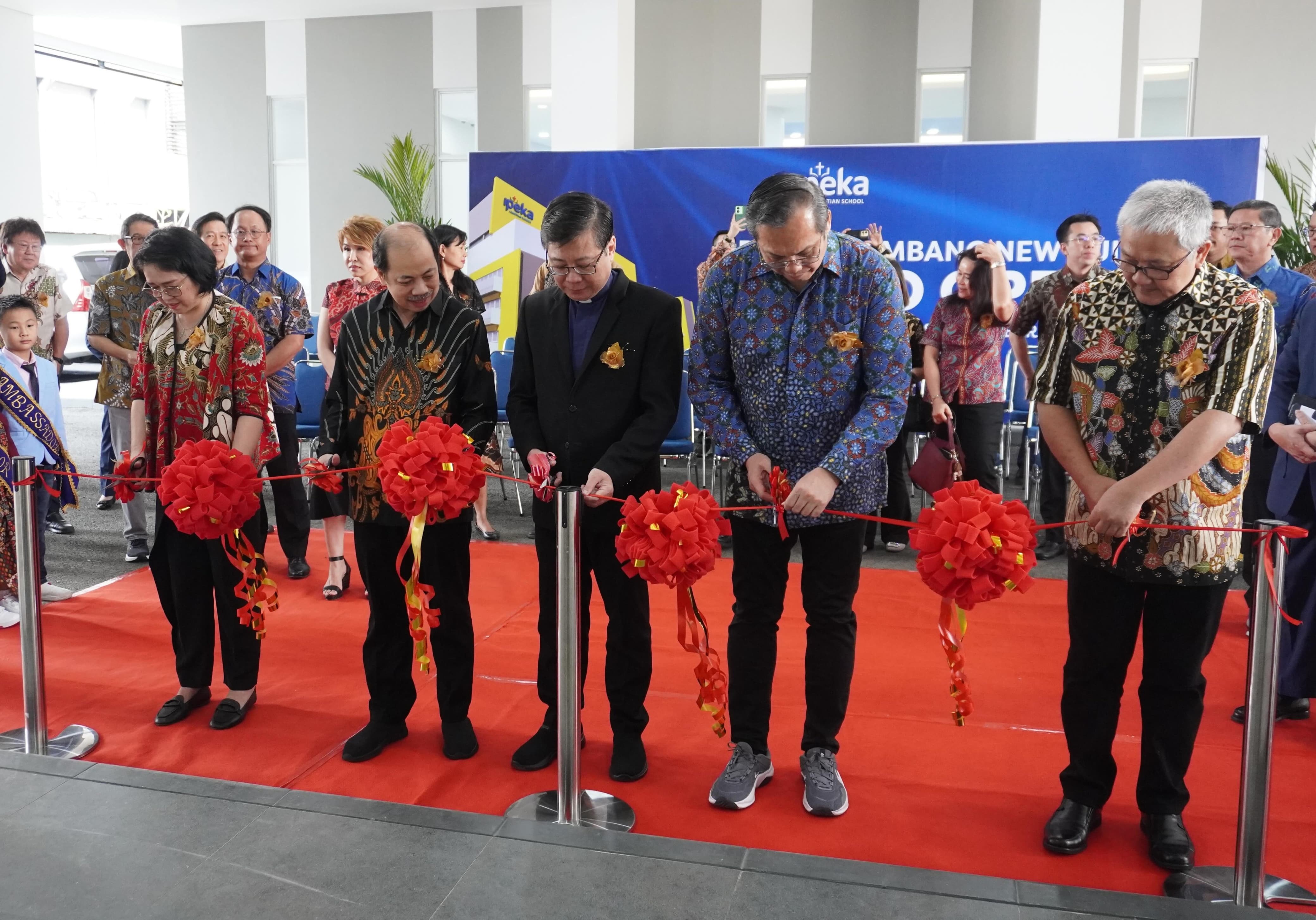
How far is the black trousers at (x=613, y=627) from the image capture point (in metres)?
2.78

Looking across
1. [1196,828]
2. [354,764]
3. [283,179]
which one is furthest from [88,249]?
[1196,828]

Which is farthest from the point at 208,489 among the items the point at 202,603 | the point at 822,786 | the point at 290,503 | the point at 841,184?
the point at 841,184

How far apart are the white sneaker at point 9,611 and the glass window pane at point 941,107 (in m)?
8.29

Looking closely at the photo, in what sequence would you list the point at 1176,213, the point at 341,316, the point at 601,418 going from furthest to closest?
the point at 341,316 → the point at 601,418 → the point at 1176,213

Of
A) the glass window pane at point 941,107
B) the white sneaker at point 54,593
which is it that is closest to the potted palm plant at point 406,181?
the glass window pane at point 941,107

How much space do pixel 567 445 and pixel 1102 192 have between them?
5963mm

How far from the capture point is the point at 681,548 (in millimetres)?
2352

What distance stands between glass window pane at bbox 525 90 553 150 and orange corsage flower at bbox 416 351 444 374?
8769mm

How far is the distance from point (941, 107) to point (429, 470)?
8.59 meters

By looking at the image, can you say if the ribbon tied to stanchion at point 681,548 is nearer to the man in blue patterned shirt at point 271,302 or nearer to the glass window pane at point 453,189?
the man in blue patterned shirt at point 271,302

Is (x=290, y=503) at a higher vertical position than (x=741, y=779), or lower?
higher

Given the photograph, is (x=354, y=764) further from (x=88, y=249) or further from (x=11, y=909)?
(x=88, y=249)

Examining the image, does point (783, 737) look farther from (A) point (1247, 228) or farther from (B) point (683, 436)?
(B) point (683, 436)

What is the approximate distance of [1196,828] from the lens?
8.23 feet
